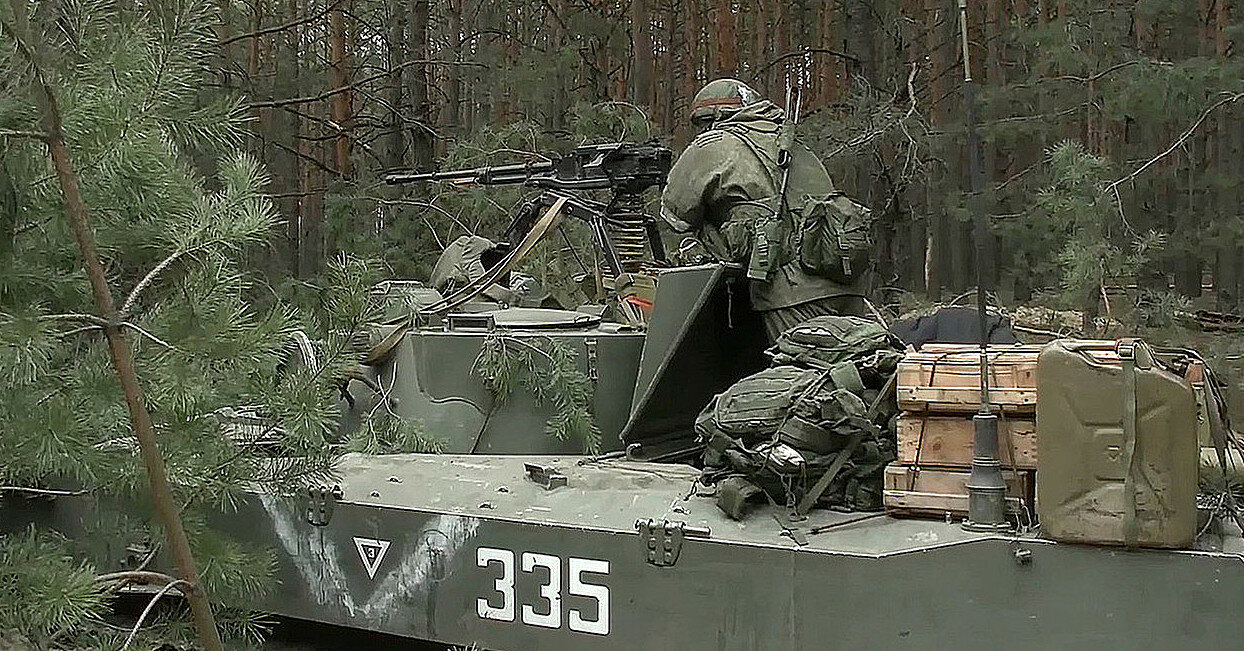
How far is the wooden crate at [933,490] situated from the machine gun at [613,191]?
7.11 ft

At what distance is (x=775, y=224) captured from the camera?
17.3 ft

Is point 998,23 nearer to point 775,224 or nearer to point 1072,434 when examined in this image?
point 775,224

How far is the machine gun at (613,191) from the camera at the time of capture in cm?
630

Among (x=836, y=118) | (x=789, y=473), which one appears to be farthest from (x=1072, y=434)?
(x=836, y=118)

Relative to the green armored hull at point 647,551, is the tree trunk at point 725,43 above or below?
A: above

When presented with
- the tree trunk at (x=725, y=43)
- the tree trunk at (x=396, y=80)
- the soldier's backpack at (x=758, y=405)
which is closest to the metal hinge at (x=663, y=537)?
the soldier's backpack at (x=758, y=405)

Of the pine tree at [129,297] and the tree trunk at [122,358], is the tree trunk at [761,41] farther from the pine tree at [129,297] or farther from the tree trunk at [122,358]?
the tree trunk at [122,358]

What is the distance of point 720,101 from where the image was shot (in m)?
5.74

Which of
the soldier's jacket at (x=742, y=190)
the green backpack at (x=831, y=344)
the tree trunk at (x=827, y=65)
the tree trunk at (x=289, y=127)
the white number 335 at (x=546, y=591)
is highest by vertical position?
the tree trunk at (x=827, y=65)

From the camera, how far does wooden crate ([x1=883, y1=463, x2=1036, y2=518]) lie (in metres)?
4.29

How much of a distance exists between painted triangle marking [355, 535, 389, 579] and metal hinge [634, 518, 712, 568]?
108 cm

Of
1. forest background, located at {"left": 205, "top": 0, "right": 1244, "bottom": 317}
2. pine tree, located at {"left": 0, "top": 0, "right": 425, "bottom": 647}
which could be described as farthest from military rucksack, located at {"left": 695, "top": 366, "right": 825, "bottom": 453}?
forest background, located at {"left": 205, "top": 0, "right": 1244, "bottom": 317}

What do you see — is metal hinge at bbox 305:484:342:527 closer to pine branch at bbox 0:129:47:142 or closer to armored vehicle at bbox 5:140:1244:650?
armored vehicle at bbox 5:140:1244:650

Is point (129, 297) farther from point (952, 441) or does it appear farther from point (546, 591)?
point (952, 441)
